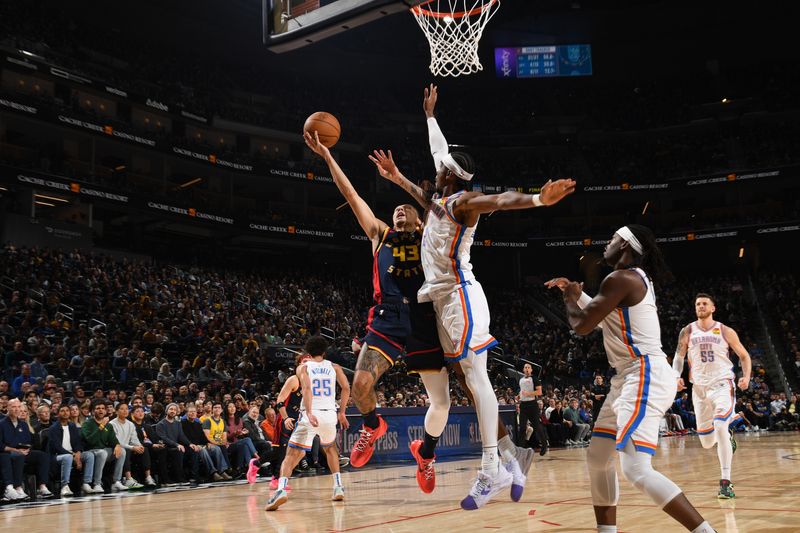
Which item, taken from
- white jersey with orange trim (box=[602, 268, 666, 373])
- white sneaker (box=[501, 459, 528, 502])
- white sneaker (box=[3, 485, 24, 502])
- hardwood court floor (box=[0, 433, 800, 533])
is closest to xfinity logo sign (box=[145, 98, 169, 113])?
hardwood court floor (box=[0, 433, 800, 533])

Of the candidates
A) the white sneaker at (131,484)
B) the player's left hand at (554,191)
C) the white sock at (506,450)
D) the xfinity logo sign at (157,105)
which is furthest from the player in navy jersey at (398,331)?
the xfinity logo sign at (157,105)

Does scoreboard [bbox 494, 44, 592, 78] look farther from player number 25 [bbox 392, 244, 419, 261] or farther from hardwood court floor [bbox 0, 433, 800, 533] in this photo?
player number 25 [bbox 392, 244, 419, 261]

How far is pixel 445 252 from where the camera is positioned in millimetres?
5145

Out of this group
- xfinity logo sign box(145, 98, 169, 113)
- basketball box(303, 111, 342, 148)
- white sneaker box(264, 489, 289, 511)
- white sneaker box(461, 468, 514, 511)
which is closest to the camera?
white sneaker box(461, 468, 514, 511)

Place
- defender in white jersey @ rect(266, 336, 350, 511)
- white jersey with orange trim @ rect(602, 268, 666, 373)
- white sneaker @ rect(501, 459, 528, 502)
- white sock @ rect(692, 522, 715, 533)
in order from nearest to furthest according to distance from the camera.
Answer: white sock @ rect(692, 522, 715, 533)
white jersey with orange trim @ rect(602, 268, 666, 373)
white sneaker @ rect(501, 459, 528, 502)
defender in white jersey @ rect(266, 336, 350, 511)

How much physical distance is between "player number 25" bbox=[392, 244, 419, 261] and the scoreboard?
33.0 metres

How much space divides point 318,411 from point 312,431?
281mm

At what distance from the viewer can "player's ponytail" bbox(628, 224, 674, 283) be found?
14.6ft

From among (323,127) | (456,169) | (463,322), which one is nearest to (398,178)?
(456,169)

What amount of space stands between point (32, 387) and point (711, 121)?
33.8 metres

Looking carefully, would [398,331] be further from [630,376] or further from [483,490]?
[630,376]

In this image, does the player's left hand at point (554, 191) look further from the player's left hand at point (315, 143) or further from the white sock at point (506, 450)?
the player's left hand at point (315, 143)

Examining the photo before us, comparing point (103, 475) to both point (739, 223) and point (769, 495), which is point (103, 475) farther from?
point (739, 223)

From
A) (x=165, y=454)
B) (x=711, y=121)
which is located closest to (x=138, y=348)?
(x=165, y=454)
